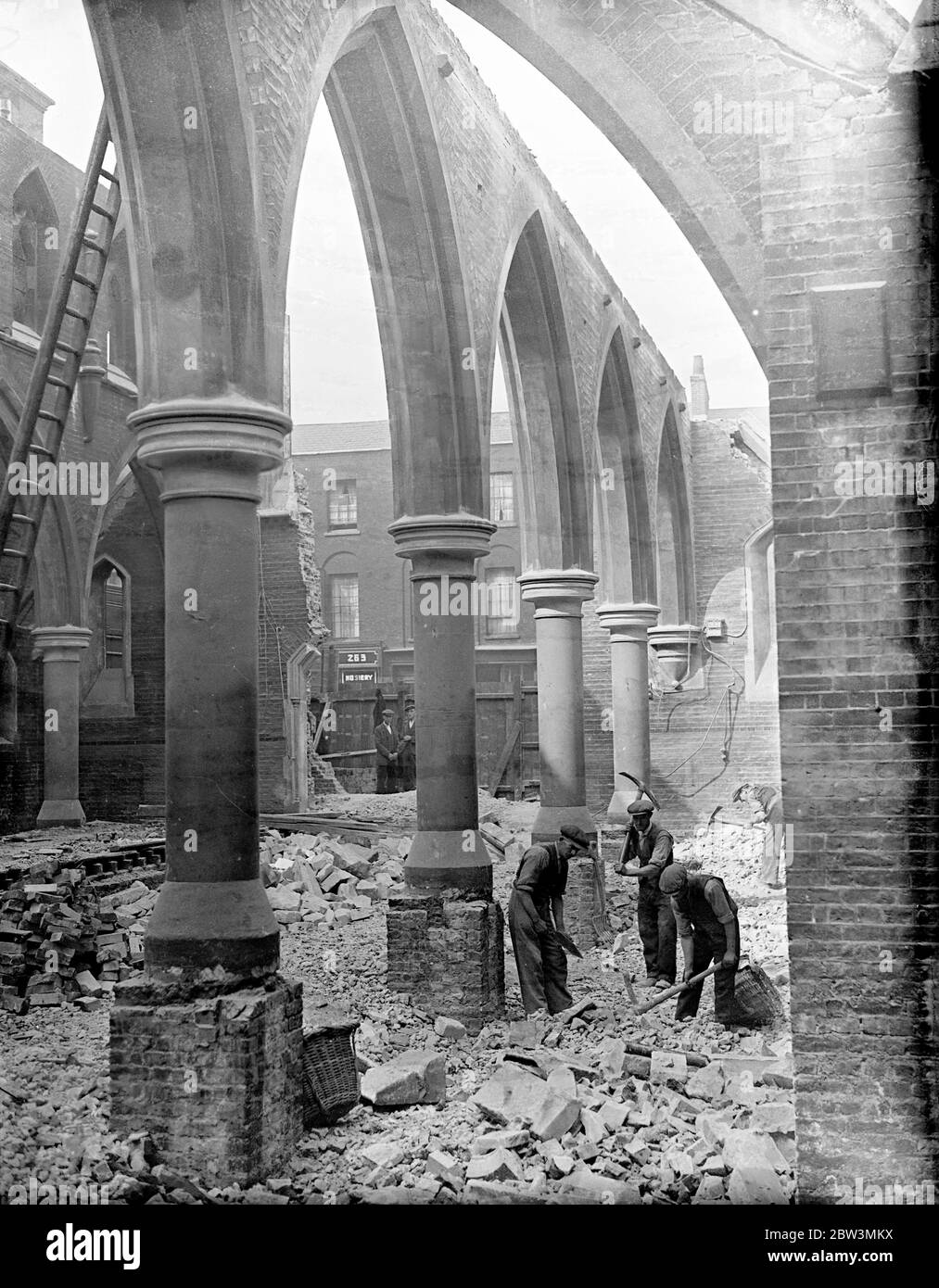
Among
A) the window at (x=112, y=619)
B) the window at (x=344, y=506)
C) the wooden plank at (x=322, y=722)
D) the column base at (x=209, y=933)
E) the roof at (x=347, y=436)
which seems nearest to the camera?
the column base at (x=209, y=933)

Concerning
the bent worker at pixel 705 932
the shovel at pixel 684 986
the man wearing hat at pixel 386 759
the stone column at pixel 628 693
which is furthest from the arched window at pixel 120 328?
the shovel at pixel 684 986

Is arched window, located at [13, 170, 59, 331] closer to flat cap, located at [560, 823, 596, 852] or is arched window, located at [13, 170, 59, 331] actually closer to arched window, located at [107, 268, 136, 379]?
arched window, located at [107, 268, 136, 379]

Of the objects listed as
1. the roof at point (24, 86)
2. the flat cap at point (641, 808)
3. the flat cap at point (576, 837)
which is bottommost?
the flat cap at point (576, 837)

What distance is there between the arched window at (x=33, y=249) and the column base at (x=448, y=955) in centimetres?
1106

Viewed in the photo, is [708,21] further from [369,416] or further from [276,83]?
[369,416]

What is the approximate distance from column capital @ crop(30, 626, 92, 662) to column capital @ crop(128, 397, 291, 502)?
10946mm

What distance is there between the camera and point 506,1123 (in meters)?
6.48

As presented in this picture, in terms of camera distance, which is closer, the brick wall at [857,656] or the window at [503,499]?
the brick wall at [857,656]

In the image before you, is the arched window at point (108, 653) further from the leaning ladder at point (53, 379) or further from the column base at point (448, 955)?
the column base at point (448, 955)

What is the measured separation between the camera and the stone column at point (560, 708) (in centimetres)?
1223

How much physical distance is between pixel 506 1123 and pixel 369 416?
33.3m

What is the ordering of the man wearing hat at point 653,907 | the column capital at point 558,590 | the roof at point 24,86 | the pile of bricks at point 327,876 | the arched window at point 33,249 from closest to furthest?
the man wearing hat at point 653,907
the pile of bricks at point 327,876
the column capital at point 558,590
the arched window at point 33,249
the roof at point 24,86

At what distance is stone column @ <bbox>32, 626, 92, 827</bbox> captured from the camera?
1639cm

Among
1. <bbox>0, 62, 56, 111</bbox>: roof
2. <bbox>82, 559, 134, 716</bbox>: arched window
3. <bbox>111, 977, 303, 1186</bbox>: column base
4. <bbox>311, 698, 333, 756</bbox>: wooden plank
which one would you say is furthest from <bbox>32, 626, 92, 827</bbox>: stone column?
<bbox>111, 977, 303, 1186</bbox>: column base
